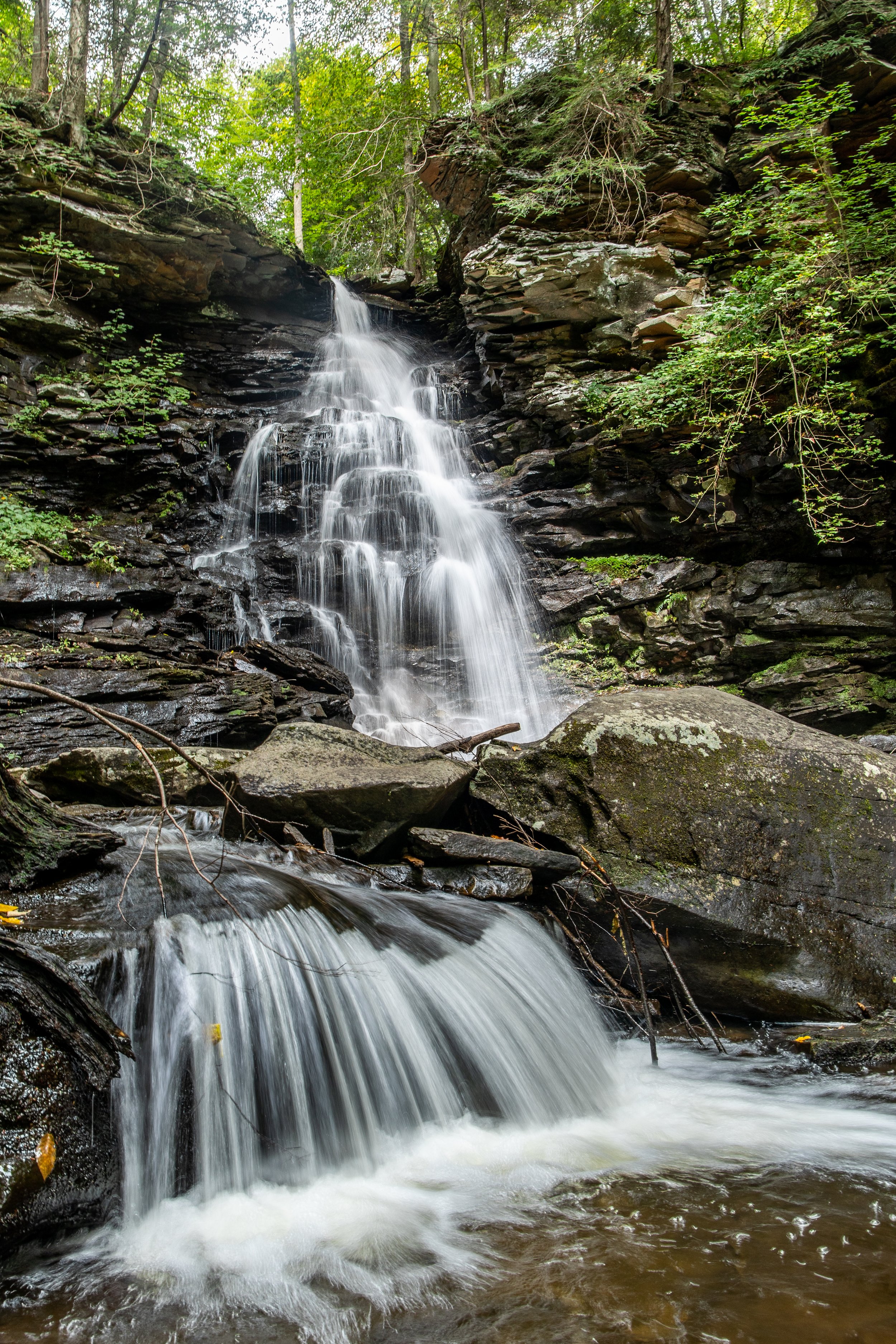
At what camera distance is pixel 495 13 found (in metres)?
15.7

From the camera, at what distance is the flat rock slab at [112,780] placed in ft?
17.7

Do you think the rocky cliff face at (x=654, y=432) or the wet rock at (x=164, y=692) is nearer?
the wet rock at (x=164, y=692)

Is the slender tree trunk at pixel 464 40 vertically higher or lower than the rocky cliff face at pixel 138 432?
higher

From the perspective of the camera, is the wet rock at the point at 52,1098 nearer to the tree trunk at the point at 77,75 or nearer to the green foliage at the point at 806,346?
the green foliage at the point at 806,346

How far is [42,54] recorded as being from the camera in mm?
12062

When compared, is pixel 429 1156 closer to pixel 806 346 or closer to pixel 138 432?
pixel 806 346

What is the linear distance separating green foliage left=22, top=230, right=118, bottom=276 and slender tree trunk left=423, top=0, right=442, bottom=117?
28.1 feet

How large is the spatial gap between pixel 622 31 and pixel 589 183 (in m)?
4.50

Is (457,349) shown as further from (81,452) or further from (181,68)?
(81,452)

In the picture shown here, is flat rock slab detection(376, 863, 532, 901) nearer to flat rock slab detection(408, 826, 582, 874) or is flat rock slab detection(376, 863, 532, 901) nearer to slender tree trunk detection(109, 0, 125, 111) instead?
flat rock slab detection(408, 826, 582, 874)

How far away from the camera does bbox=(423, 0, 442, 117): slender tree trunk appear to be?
1504 centimetres

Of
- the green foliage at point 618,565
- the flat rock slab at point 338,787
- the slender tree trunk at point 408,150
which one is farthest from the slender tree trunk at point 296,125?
the flat rock slab at point 338,787

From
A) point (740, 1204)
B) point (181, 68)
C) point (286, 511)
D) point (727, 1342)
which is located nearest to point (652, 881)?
point (740, 1204)

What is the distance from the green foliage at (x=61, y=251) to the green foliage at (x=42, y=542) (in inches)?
174
